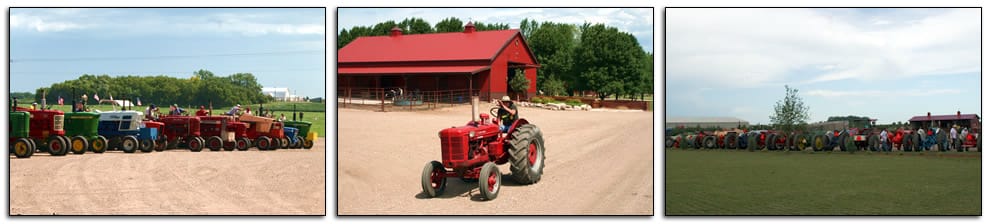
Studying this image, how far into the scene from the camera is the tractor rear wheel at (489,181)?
585 centimetres

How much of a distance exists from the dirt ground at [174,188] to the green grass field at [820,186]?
11.2ft

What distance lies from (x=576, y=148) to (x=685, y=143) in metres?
1.72

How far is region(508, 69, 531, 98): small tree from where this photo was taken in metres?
6.87

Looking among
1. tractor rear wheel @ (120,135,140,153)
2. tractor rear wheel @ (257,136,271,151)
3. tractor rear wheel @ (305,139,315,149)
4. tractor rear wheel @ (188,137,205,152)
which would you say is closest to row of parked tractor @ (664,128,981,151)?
tractor rear wheel @ (305,139,315,149)

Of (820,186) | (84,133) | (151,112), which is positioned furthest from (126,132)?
(820,186)

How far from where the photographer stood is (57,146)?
10.6m

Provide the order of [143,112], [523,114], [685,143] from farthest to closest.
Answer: [143,112]
[685,143]
[523,114]

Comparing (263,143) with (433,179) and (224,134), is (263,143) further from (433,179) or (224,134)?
(433,179)

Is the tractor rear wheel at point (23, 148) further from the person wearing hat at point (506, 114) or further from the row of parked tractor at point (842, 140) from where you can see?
the row of parked tractor at point (842, 140)

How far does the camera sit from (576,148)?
24.5 ft

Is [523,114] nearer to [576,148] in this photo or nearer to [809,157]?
[576,148]

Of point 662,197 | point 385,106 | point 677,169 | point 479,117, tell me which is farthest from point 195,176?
point 677,169

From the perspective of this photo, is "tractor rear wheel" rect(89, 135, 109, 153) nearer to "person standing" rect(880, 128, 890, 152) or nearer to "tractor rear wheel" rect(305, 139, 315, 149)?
"tractor rear wheel" rect(305, 139, 315, 149)

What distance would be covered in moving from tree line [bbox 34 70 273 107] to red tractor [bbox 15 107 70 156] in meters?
2.48
